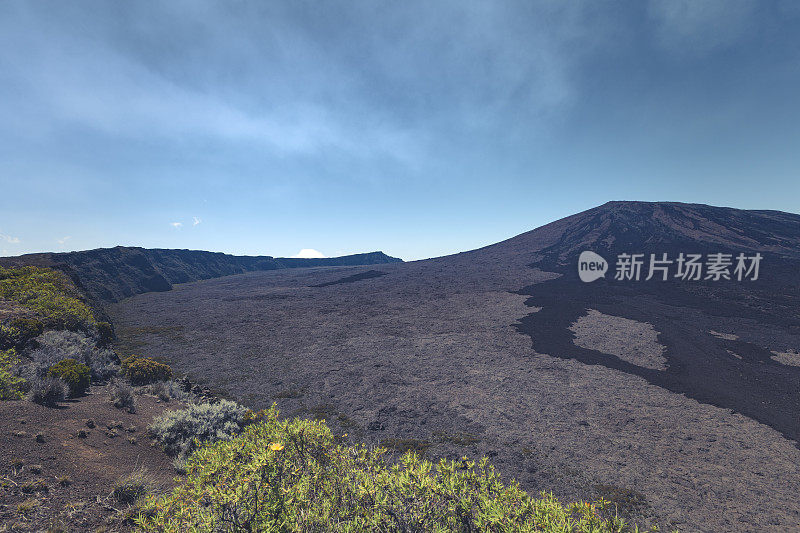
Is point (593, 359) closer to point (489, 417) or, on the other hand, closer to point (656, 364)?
point (656, 364)

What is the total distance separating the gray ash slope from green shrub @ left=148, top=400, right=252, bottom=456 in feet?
8.71

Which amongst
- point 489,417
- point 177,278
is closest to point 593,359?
point 489,417

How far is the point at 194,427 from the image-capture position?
27.9ft

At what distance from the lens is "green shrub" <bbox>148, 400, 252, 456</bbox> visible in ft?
26.0

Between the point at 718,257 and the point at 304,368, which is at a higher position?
the point at 718,257

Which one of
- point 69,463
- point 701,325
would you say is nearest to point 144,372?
point 69,463

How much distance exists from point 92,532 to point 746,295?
40.5m

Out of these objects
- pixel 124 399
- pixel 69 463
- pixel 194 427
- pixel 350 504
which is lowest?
pixel 194 427

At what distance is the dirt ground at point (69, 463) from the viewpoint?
4.87 meters

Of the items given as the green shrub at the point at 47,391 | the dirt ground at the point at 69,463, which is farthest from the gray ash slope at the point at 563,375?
the green shrub at the point at 47,391

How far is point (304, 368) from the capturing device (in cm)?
1595

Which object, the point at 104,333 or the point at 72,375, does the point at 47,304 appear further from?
the point at 72,375

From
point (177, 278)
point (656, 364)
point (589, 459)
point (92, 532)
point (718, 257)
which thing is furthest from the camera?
point (177, 278)

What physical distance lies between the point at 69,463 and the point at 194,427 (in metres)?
2.65
